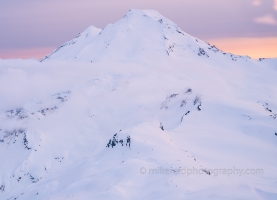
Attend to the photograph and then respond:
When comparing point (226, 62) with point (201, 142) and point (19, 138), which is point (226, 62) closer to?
point (19, 138)

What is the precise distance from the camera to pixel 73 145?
132625mm

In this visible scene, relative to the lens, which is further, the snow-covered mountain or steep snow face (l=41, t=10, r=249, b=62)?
steep snow face (l=41, t=10, r=249, b=62)

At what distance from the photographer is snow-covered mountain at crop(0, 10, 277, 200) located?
37594 millimetres

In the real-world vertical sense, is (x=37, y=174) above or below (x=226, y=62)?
below

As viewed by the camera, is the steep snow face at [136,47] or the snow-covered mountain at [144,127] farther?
the steep snow face at [136,47]

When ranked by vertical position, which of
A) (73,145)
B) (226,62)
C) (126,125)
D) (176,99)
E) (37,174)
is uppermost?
(226,62)

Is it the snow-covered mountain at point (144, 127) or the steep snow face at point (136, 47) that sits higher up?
the steep snow face at point (136, 47)

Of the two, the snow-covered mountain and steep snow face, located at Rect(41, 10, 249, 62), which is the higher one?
steep snow face, located at Rect(41, 10, 249, 62)

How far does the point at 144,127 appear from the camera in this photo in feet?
180

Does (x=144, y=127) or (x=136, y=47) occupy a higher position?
(x=136, y=47)

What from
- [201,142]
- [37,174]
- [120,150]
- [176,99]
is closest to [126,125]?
[176,99]

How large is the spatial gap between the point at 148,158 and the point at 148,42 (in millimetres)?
156901

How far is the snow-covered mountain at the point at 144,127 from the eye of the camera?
1480 inches

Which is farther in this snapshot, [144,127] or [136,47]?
[136,47]
